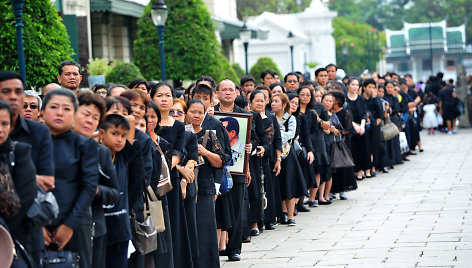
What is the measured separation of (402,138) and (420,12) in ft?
309

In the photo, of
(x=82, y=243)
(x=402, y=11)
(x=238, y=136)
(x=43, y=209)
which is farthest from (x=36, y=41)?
(x=402, y=11)

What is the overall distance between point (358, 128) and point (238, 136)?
7.18m

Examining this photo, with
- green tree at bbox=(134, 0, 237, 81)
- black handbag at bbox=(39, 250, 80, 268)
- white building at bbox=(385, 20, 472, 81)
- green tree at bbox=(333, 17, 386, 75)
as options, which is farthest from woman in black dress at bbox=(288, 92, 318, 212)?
white building at bbox=(385, 20, 472, 81)

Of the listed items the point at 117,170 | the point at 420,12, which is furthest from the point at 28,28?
the point at 420,12

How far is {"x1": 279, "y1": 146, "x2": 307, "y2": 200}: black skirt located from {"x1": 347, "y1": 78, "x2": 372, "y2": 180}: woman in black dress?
4413 mm

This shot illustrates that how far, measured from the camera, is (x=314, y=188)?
14.8m

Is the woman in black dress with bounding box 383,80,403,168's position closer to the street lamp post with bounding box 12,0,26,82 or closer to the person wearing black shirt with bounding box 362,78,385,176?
the person wearing black shirt with bounding box 362,78,385,176

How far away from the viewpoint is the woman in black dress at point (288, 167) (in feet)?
43.1

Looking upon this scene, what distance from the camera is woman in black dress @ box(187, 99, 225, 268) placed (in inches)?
370

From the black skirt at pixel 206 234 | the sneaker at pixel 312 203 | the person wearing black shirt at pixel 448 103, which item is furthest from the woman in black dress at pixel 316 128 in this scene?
the person wearing black shirt at pixel 448 103

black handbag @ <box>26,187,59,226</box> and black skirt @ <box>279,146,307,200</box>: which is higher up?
black handbag @ <box>26,187,59,226</box>

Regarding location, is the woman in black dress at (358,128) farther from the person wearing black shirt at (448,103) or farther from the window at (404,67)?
the window at (404,67)

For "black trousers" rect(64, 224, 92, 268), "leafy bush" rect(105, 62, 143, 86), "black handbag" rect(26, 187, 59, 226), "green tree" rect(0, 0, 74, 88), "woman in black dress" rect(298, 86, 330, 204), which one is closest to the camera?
"black handbag" rect(26, 187, 59, 226)

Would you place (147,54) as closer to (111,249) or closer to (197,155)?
(197,155)
